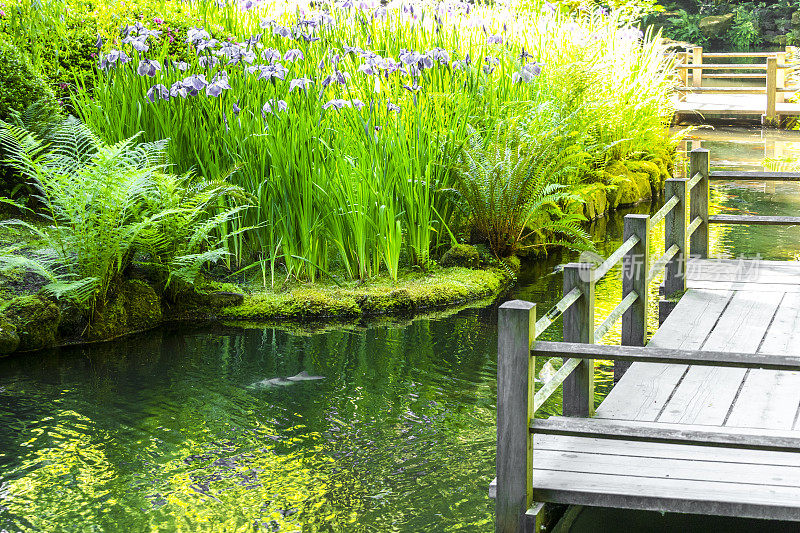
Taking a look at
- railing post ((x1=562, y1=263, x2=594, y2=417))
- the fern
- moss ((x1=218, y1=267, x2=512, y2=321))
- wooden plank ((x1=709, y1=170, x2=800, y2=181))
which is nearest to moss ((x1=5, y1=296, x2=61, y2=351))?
moss ((x1=218, y1=267, x2=512, y2=321))

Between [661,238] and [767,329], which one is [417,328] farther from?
[661,238]

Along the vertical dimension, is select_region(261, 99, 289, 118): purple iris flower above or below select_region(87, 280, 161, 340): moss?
above

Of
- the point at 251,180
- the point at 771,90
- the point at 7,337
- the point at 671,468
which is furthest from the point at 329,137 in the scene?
the point at 771,90

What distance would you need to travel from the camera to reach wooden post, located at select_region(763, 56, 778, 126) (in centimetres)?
1639

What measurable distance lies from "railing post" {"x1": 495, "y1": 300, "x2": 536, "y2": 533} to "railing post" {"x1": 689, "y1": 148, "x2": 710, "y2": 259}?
3115mm

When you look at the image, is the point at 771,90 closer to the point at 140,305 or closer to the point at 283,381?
the point at 140,305

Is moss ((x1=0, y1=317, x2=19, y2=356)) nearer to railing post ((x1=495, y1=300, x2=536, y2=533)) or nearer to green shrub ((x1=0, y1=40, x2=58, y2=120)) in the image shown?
green shrub ((x1=0, y1=40, x2=58, y2=120))

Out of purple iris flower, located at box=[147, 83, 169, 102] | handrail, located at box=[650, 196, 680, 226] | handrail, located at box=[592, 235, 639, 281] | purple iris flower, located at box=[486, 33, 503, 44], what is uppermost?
purple iris flower, located at box=[486, 33, 503, 44]

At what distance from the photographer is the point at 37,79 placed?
7.18 metres

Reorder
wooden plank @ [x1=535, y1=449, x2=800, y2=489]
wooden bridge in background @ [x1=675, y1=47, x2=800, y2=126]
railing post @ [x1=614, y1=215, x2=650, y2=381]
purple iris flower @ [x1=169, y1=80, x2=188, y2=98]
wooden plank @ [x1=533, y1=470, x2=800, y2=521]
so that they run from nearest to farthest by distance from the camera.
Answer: wooden plank @ [x1=533, y1=470, x2=800, y2=521]
wooden plank @ [x1=535, y1=449, x2=800, y2=489]
railing post @ [x1=614, y1=215, x2=650, y2=381]
purple iris flower @ [x1=169, y1=80, x2=188, y2=98]
wooden bridge in background @ [x1=675, y1=47, x2=800, y2=126]

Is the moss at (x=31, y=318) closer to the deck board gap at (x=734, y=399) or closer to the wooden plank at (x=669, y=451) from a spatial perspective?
the wooden plank at (x=669, y=451)

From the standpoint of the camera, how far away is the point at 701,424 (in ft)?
11.5

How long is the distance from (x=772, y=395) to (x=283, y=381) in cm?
251

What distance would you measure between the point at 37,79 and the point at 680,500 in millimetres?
6057
